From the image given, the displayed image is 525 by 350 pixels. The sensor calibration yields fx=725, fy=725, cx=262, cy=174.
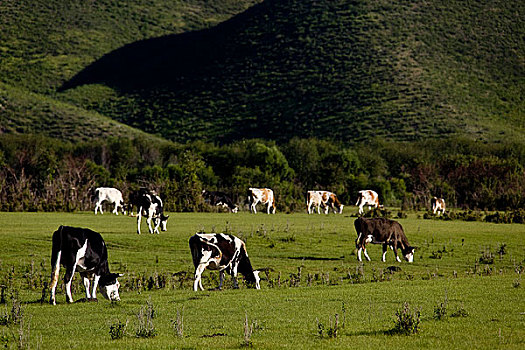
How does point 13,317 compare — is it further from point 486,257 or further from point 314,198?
point 314,198

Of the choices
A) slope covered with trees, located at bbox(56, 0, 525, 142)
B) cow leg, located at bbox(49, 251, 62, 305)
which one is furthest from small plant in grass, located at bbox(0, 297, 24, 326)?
slope covered with trees, located at bbox(56, 0, 525, 142)

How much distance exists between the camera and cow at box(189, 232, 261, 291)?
1856 centimetres

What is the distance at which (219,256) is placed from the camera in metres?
18.8

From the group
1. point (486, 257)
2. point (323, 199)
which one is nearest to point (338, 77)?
point (323, 199)

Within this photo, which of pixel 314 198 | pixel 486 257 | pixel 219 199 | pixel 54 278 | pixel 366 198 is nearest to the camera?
pixel 54 278

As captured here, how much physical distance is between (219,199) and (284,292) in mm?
32696

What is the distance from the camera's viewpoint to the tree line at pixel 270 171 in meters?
48.3

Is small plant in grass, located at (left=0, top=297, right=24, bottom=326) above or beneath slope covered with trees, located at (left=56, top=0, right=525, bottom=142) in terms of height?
beneath

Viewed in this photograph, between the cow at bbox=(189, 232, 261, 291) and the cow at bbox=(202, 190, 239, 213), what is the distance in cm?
2928

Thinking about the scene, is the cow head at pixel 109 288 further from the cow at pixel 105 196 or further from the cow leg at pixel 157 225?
the cow at pixel 105 196

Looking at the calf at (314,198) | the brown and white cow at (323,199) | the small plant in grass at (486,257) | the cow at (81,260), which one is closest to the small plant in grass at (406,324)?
the cow at (81,260)

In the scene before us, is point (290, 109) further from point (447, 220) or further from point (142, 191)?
point (142, 191)

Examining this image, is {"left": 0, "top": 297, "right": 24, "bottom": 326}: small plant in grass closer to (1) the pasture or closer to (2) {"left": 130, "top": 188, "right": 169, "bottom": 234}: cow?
(1) the pasture

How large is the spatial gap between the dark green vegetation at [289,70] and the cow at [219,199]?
3953 cm
